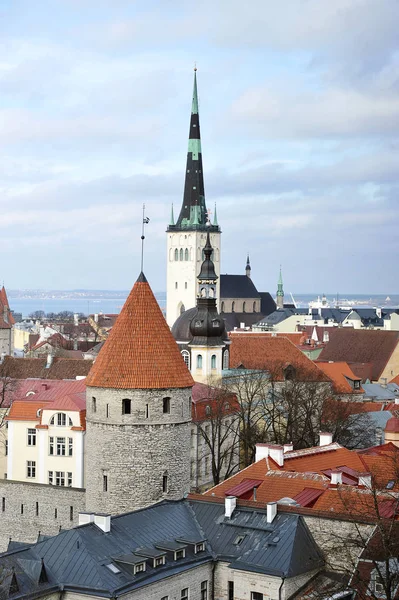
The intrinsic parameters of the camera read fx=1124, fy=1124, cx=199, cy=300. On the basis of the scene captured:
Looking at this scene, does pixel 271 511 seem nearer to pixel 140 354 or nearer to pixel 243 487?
pixel 243 487

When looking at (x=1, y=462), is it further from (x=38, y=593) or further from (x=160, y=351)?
(x=38, y=593)

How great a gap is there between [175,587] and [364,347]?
65.3 m

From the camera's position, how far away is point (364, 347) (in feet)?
304

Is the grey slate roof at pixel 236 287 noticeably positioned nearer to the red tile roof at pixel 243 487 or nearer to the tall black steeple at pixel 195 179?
the tall black steeple at pixel 195 179

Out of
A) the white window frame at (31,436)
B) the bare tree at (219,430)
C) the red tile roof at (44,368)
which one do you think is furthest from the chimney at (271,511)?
the red tile roof at (44,368)

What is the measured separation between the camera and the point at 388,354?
296 ft

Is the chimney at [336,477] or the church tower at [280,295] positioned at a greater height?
the church tower at [280,295]

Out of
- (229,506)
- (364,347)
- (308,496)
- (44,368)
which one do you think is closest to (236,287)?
(364,347)

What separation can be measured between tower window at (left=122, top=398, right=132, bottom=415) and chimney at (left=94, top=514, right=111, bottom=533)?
18.7 feet

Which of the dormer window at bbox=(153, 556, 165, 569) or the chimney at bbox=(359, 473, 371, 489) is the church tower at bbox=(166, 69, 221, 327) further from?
the dormer window at bbox=(153, 556, 165, 569)

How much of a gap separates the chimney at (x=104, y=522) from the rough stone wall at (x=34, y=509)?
10375 millimetres

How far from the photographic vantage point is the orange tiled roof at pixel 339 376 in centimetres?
7295

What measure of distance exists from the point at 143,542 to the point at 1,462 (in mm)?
21970

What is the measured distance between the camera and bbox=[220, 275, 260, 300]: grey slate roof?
152 metres
